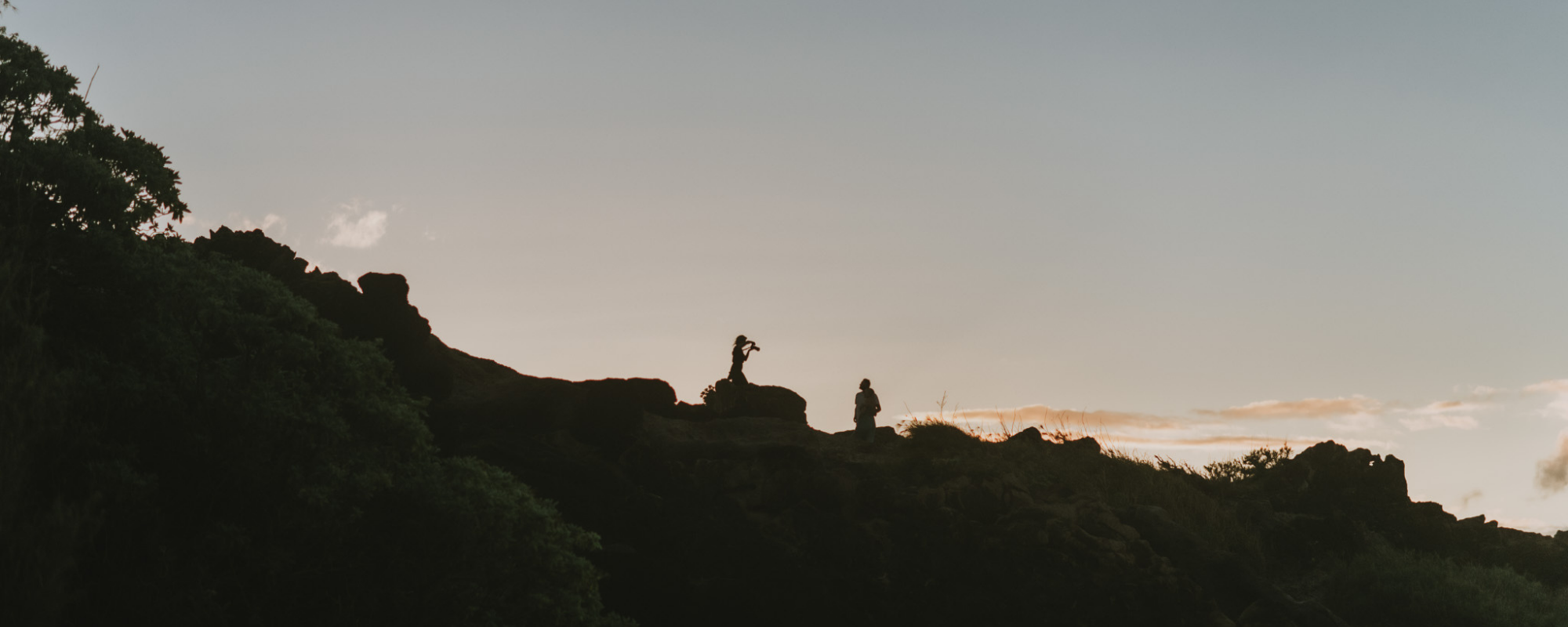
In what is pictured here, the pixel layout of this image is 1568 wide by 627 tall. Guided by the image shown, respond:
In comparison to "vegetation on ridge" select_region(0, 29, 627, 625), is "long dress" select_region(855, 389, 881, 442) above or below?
above

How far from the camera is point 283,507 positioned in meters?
11.1

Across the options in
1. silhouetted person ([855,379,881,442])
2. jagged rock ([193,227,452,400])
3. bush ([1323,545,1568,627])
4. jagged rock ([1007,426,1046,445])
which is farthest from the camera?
jagged rock ([1007,426,1046,445])

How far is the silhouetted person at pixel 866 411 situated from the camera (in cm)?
2627

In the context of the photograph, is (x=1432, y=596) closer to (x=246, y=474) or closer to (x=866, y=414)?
(x=866, y=414)

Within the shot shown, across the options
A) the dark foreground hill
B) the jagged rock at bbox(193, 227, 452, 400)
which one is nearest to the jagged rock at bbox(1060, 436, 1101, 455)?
the dark foreground hill

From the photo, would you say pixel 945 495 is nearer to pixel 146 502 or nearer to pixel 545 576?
pixel 545 576

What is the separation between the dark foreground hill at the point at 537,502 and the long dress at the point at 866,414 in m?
0.58

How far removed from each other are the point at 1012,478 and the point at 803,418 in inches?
295

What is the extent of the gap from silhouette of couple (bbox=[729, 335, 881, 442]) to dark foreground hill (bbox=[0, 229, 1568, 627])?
63cm

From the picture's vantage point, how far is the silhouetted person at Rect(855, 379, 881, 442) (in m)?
26.3

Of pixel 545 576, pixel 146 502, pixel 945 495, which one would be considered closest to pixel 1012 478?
pixel 945 495

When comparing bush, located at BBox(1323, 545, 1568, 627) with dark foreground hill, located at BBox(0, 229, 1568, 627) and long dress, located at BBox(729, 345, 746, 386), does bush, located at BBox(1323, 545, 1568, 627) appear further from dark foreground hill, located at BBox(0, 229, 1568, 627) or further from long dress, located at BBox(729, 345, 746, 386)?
long dress, located at BBox(729, 345, 746, 386)

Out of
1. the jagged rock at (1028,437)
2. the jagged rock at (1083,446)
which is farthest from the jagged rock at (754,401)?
the jagged rock at (1083,446)

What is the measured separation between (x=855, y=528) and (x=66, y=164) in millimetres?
15210
